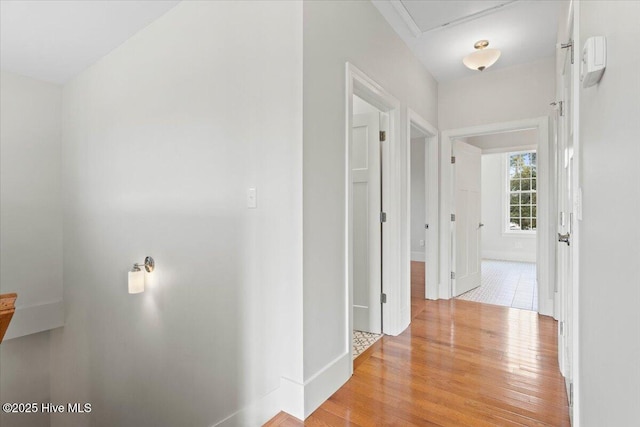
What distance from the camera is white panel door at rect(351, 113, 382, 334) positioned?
2715mm

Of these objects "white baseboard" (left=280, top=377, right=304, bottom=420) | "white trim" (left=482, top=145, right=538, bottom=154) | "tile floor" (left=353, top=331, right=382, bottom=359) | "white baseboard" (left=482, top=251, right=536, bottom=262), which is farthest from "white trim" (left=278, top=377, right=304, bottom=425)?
"white baseboard" (left=482, top=251, right=536, bottom=262)

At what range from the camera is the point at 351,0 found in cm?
208

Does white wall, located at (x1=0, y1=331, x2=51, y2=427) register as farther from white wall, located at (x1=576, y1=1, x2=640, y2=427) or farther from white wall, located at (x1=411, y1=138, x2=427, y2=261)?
white wall, located at (x1=411, y1=138, x2=427, y2=261)

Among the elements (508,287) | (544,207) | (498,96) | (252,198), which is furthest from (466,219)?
(252,198)

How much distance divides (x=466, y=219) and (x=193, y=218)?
3.46 metres

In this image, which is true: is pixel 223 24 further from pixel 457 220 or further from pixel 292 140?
pixel 457 220

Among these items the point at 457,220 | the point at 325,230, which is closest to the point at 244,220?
the point at 325,230

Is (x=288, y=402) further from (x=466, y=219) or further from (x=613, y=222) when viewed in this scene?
(x=466, y=219)

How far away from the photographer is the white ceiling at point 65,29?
2.35m

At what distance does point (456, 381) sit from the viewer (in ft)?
6.41

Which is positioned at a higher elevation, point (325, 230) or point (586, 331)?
point (325, 230)

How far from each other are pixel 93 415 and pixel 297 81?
394 centimetres

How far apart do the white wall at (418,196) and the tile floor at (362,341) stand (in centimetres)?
404

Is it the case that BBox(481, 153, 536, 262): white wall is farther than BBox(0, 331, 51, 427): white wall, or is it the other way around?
BBox(481, 153, 536, 262): white wall
